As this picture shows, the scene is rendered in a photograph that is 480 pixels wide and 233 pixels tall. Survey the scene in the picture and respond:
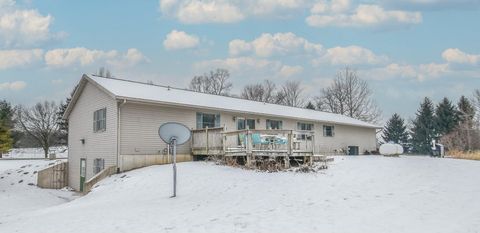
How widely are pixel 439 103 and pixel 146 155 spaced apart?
161 ft

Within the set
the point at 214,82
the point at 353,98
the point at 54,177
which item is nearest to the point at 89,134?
the point at 54,177

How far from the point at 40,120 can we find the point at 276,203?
4932 cm

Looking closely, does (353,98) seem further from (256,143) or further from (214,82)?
(256,143)

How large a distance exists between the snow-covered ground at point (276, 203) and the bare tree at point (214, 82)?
40.7 meters

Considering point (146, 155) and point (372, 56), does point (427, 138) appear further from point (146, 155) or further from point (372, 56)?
point (146, 155)

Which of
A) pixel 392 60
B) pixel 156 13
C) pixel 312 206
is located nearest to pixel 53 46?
pixel 156 13

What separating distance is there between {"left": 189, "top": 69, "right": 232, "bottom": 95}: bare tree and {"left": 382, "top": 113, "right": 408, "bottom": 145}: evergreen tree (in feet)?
85.9

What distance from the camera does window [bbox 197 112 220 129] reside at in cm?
2003

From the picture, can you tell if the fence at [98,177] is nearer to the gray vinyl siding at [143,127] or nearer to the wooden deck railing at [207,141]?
the gray vinyl siding at [143,127]

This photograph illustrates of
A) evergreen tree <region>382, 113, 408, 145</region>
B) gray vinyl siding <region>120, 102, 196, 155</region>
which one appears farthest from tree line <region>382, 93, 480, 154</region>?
gray vinyl siding <region>120, 102, 196, 155</region>

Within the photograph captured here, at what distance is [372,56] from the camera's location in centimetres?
2870

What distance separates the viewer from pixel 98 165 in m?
18.8

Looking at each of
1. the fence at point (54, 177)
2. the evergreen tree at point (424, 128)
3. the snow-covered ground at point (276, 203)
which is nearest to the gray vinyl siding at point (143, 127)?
the snow-covered ground at point (276, 203)

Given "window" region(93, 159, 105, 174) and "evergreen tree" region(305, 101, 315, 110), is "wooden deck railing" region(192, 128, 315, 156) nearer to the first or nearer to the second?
"window" region(93, 159, 105, 174)
